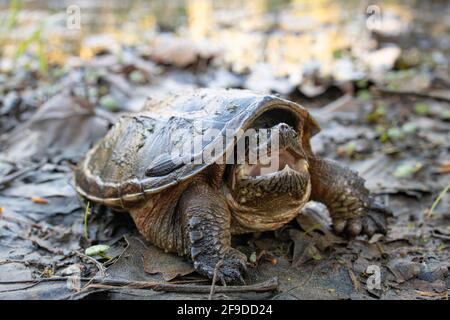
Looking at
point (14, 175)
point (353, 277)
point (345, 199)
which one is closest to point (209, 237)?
point (353, 277)

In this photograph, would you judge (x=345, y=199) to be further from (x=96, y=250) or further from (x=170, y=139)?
(x=96, y=250)

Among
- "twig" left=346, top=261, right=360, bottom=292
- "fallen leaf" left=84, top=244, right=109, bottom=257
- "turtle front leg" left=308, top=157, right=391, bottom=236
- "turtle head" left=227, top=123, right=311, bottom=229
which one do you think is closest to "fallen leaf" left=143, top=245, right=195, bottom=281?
"fallen leaf" left=84, top=244, right=109, bottom=257

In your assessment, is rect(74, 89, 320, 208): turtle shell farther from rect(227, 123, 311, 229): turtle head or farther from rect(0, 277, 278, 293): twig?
rect(0, 277, 278, 293): twig

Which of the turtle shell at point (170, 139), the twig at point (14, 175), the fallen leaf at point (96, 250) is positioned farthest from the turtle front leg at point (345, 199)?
the twig at point (14, 175)

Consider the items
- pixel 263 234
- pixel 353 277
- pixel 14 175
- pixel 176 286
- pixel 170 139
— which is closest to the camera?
pixel 176 286

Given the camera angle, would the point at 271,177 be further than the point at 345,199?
No

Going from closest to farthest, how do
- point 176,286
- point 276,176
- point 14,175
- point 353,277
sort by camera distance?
point 176,286
point 276,176
point 353,277
point 14,175

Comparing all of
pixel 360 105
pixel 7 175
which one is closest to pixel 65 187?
pixel 7 175
